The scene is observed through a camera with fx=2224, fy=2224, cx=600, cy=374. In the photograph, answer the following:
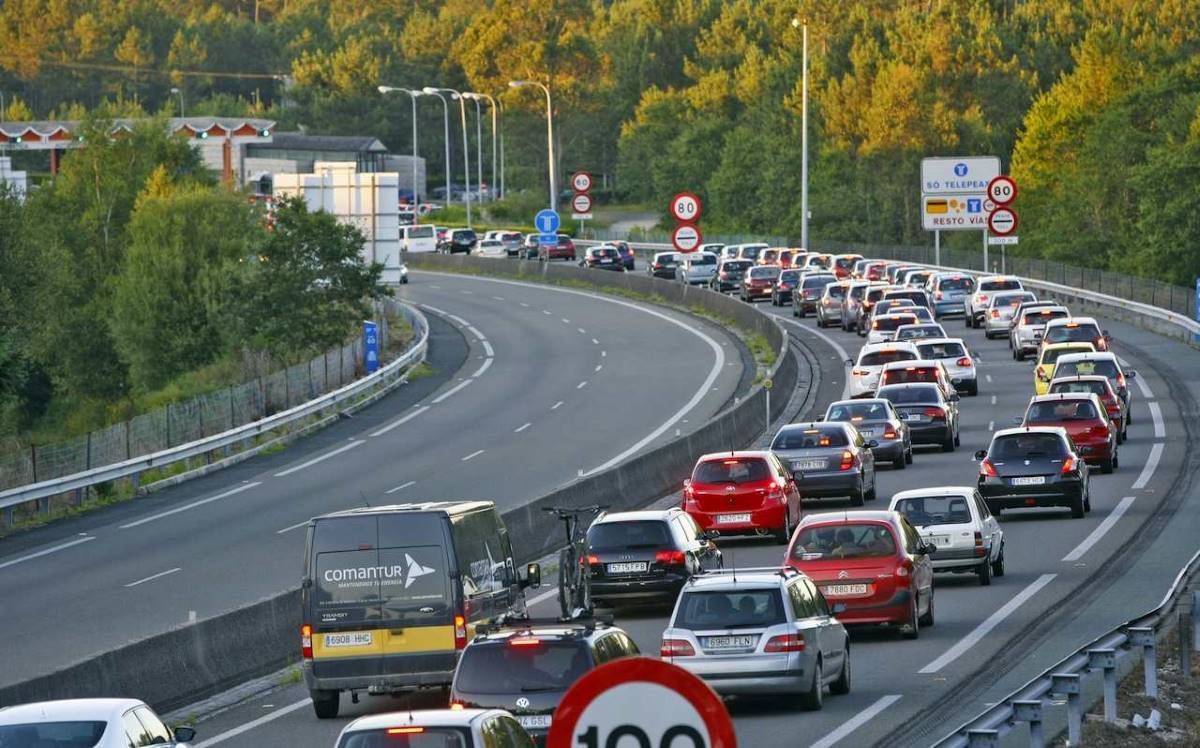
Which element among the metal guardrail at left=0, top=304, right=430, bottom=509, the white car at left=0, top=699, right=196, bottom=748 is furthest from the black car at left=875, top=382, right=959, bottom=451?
the white car at left=0, top=699, right=196, bottom=748

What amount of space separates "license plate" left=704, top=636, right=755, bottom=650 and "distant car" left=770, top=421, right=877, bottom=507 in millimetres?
15983

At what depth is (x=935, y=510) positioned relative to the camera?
27.4m

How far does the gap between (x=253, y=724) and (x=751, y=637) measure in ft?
14.8

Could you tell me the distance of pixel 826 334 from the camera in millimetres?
68875

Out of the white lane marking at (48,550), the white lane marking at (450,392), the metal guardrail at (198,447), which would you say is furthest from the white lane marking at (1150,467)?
the white lane marking at (450,392)

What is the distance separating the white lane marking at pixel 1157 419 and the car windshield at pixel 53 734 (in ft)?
109

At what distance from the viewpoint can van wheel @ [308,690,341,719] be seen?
19594 millimetres

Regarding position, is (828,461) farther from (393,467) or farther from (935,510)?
(393,467)

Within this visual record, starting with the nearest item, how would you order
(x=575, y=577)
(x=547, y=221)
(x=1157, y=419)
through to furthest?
(x=575, y=577), (x=1157, y=419), (x=547, y=221)

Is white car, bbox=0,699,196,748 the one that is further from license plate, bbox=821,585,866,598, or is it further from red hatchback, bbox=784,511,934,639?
red hatchback, bbox=784,511,934,639

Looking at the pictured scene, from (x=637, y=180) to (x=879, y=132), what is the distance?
120 ft

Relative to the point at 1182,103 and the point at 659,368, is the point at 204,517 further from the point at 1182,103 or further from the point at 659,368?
the point at 1182,103

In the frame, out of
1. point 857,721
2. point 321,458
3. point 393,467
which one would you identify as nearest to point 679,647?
point 857,721

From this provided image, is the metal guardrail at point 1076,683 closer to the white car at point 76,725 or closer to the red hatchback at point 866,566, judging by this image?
the red hatchback at point 866,566
